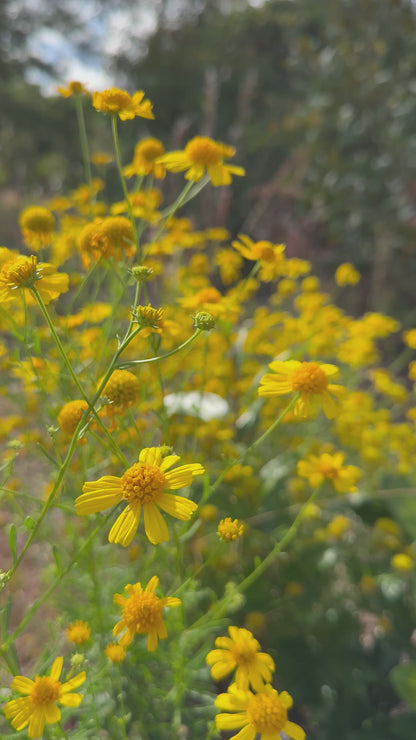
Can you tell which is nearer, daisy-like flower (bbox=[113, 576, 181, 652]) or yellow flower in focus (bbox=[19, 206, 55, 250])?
daisy-like flower (bbox=[113, 576, 181, 652])

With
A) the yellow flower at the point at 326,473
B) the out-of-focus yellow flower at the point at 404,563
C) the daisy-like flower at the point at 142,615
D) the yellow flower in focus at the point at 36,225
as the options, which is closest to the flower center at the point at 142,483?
the daisy-like flower at the point at 142,615

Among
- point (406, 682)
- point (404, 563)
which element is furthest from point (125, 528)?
point (404, 563)

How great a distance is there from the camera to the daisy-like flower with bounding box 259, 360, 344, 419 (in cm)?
83

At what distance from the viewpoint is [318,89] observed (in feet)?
12.7

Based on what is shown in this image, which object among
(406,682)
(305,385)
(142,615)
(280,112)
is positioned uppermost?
(280,112)

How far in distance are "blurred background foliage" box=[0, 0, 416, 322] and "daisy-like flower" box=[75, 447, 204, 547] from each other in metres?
1.70

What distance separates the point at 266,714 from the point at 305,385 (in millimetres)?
458

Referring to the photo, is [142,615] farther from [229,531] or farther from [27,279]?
[27,279]

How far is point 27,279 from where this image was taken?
679 mm

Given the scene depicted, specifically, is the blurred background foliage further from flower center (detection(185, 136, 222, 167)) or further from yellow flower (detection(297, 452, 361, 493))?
yellow flower (detection(297, 452, 361, 493))

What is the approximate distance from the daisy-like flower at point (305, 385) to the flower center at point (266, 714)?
394 mm

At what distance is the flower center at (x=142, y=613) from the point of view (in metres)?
0.69

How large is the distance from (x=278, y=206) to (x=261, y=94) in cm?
247

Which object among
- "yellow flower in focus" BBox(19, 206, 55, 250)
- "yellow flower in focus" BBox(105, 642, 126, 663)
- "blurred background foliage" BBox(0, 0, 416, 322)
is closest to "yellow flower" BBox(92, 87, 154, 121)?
"yellow flower in focus" BBox(19, 206, 55, 250)
